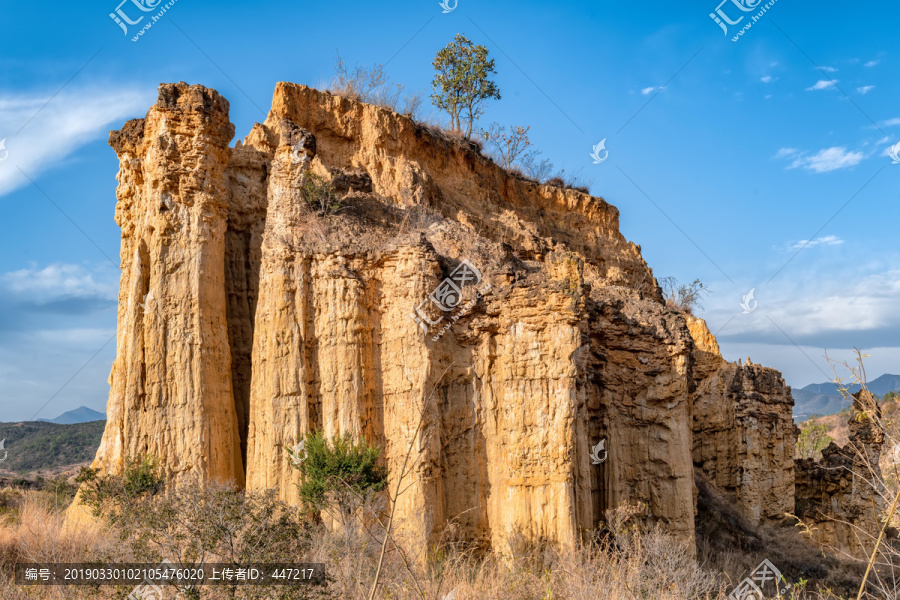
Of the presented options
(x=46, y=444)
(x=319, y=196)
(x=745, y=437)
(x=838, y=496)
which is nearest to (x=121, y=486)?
(x=319, y=196)

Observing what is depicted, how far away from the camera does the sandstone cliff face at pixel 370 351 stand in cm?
1589

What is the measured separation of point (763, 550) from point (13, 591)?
19.6 meters

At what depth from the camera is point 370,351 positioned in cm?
1672

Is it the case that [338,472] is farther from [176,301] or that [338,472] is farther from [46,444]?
[46,444]

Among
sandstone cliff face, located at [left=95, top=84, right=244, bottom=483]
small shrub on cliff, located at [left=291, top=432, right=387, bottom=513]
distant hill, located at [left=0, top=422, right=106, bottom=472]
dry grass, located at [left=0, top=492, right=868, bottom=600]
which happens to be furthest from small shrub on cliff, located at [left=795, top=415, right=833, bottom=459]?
distant hill, located at [left=0, top=422, right=106, bottom=472]

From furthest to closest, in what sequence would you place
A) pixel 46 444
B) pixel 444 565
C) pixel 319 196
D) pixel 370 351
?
pixel 46 444, pixel 319 196, pixel 370 351, pixel 444 565

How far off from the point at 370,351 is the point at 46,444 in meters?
48.0

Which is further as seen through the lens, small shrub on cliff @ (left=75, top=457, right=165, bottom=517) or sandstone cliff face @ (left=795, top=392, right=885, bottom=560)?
sandstone cliff face @ (left=795, top=392, right=885, bottom=560)

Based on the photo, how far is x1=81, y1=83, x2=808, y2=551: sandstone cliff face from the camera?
52.1 feet

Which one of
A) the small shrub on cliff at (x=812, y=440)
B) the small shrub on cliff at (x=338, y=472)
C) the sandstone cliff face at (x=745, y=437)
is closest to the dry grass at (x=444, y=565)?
the small shrub on cliff at (x=338, y=472)

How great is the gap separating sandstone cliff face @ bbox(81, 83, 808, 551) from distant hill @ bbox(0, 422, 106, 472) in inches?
1371

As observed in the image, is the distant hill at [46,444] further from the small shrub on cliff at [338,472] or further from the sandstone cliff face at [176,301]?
the small shrub on cliff at [338,472]

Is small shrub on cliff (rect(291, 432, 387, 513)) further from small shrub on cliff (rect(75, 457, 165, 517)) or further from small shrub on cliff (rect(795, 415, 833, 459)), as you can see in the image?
small shrub on cliff (rect(795, 415, 833, 459))

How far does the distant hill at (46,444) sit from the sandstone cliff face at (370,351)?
34.8 m
